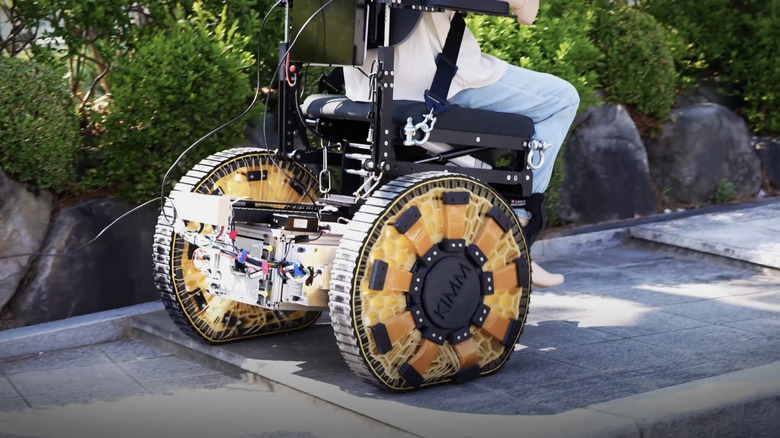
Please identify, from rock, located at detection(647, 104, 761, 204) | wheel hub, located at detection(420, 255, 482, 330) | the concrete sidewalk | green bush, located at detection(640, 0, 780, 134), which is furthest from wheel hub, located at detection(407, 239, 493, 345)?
green bush, located at detection(640, 0, 780, 134)

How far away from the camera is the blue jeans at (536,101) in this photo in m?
5.34

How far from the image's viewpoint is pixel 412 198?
15.5 feet

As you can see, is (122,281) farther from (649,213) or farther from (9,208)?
(649,213)

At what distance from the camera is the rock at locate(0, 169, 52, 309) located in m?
6.04

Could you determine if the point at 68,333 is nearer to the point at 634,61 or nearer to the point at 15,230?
the point at 15,230

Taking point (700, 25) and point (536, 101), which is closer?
point (536, 101)

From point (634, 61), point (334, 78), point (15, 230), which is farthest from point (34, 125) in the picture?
point (634, 61)

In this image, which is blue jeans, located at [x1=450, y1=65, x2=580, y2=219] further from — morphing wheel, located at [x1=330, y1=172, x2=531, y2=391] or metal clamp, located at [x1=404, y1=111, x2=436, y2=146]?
morphing wheel, located at [x1=330, y1=172, x2=531, y2=391]

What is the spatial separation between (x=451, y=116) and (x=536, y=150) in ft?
1.87

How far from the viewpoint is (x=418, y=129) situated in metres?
4.97

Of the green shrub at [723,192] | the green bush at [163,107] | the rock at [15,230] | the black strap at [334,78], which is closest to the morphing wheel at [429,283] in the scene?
the black strap at [334,78]

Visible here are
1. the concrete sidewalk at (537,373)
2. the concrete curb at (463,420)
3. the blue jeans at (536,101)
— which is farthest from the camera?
the blue jeans at (536,101)

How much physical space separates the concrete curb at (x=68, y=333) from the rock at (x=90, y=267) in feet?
0.40

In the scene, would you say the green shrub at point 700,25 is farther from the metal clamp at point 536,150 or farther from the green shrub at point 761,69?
the metal clamp at point 536,150
